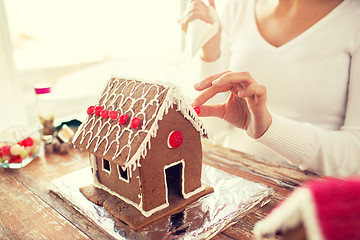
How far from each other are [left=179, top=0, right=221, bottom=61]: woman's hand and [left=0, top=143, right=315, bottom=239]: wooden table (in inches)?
16.0

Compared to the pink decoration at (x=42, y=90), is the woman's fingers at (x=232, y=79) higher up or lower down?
higher up

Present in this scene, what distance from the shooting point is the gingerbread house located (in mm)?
634

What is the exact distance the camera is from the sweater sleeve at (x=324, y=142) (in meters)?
0.91

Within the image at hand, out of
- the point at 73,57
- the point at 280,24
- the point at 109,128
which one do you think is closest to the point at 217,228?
the point at 109,128

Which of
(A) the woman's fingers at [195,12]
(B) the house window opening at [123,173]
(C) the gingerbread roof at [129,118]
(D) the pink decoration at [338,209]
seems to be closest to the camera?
(D) the pink decoration at [338,209]

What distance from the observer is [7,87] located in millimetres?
1207

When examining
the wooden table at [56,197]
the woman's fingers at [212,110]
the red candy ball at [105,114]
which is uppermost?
the red candy ball at [105,114]

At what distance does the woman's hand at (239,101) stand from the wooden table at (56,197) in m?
0.13

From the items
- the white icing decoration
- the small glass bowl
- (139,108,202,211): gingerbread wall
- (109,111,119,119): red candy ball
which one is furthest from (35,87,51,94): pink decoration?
(139,108,202,211): gingerbread wall

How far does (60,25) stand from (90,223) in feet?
3.43

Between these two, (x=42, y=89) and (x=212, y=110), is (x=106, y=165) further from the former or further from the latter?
(x=42, y=89)

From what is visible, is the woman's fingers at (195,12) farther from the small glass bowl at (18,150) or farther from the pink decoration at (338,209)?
the pink decoration at (338,209)

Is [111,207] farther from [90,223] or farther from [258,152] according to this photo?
[258,152]

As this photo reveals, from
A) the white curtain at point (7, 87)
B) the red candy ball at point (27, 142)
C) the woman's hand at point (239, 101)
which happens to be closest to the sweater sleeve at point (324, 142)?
the woman's hand at point (239, 101)
